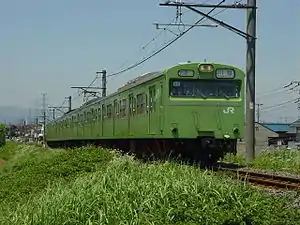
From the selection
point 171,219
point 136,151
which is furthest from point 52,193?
point 136,151

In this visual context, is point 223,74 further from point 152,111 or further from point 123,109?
point 123,109

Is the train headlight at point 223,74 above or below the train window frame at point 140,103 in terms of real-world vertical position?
above

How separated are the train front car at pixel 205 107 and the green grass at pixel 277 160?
2.97 m

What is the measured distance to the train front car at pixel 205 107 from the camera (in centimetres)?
1617

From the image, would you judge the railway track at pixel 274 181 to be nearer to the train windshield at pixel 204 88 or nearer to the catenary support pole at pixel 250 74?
the train windshield at pixel 204 88

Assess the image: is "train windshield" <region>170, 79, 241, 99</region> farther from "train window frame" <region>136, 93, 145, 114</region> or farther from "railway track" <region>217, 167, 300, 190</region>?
"railway track" <region>217, 167, 300, 190</region>

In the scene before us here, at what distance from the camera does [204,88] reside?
54.0 feet

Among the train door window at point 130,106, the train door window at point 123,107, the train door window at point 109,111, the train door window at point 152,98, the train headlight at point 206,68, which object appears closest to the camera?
the train headlight at point 206,68

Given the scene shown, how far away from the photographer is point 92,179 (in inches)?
421

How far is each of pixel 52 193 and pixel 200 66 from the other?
7164mm

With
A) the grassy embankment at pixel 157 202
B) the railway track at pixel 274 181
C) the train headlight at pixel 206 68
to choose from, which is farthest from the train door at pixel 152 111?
the grassy embankment at pixel 157 202

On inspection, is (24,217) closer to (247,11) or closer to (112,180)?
(112,180)

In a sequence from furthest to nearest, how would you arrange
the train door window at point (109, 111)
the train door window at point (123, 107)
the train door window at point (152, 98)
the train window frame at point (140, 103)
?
the train door window at point (109, 111) → the train door window at point (123, 107) → the train window frame at point (140, 103) → the train door window at point (152, 98)

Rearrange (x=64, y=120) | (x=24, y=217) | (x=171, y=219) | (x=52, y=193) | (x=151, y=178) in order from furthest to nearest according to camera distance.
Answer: (x=64, y=120), (x=52, y=193), (x=151, y=178), (x=24, y=217), (x=171, y=219)
